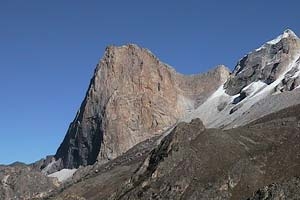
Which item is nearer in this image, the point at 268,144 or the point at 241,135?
the point at 268,144

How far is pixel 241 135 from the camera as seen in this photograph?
145 metres

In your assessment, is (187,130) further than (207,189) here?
Yes

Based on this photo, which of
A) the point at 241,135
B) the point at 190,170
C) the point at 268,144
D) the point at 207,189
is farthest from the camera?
the point at 241,135

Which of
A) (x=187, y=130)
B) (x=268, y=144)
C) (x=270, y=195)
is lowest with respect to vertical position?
A: (x=270, y=195)

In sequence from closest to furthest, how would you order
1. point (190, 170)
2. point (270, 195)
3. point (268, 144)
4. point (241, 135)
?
→ point (270, 195) < point (190, 170) < point (268, 144) < point (241, 135)

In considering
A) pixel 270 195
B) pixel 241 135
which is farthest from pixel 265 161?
pixel 270 195

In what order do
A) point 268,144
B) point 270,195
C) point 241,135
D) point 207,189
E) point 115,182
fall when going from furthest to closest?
1. point 115,182
2. point 241,135
3. point 268,144
4. point 207,189
5. point 270,195

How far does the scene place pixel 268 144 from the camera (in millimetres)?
134625

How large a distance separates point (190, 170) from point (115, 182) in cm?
5978

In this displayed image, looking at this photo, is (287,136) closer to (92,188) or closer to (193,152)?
(193,152)

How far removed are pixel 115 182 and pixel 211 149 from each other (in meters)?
55.2

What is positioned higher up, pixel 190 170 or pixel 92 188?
pixel 92 188

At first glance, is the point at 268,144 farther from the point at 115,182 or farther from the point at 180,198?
the point at 115,182

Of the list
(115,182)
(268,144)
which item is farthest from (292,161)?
(115,182)
